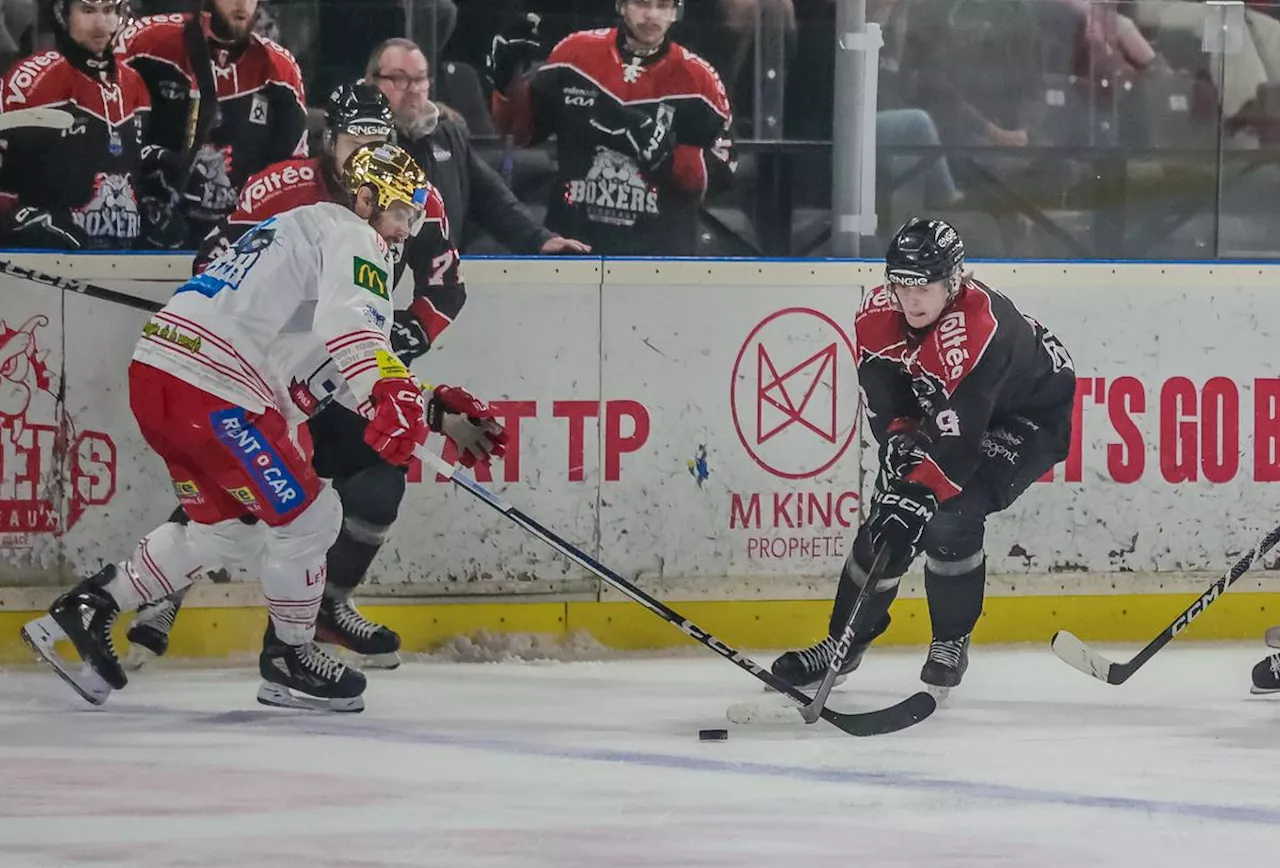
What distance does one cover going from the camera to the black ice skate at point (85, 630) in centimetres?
354

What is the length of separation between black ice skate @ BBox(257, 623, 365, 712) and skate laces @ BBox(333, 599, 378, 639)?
14.1 inches

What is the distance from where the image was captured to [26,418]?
409 cm

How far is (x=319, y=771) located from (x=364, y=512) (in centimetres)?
103

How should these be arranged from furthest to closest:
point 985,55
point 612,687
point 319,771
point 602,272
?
1. point 985,55
2. point 602,272
3. point 612,687
4. point 319,771

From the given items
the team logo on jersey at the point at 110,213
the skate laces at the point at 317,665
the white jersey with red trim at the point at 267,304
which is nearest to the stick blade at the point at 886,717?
the skate laces at the point at 317,665

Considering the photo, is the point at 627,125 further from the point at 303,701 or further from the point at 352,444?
the point at 303,701

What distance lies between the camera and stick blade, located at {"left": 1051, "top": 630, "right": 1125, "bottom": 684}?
3947mm

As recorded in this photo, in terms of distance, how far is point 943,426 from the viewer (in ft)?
12.1

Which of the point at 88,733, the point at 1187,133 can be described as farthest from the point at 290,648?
the point at 1187,133

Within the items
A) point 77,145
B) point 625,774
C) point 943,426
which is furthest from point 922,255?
point 77,145

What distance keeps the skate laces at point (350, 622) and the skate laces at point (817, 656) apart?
0.93 meters

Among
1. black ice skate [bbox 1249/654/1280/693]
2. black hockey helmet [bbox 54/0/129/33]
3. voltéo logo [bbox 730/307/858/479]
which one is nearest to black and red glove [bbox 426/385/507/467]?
voltéo logo [bbox 730/307/858/479]

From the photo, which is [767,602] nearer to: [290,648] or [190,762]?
[290,648]

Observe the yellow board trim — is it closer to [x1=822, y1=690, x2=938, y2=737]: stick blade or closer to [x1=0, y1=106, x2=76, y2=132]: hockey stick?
[x1=822, y1=690, x2=938, y2=737]: stick blade
